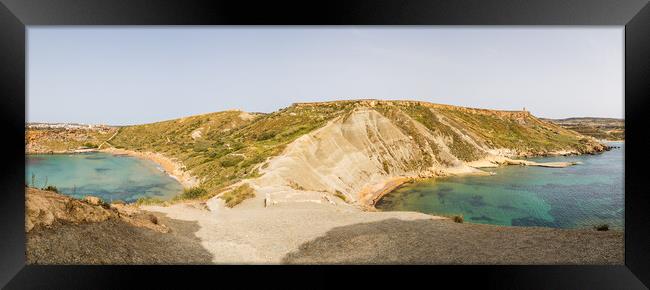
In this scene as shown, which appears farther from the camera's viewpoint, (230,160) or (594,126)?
(230,160)

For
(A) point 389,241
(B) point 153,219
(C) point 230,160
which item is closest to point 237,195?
(B) point 153,219

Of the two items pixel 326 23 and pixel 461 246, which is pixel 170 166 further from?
pixel 461 246

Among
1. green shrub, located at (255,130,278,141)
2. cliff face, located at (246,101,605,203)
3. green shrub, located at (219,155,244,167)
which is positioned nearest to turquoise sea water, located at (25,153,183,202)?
green shrub, located at (219,155,244,167)

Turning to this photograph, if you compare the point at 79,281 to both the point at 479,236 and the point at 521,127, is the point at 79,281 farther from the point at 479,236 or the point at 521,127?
the point at 521,127

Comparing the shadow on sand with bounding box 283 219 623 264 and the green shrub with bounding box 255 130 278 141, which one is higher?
the green shrub with bounding box 255 130 278 141

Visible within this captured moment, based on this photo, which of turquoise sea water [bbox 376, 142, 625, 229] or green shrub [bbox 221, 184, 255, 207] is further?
turquoise sea water [bbox 376, 142, 625, 229]

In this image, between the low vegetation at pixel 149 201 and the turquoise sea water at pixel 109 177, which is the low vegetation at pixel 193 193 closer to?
the turquoise sea water at pixel 109 177

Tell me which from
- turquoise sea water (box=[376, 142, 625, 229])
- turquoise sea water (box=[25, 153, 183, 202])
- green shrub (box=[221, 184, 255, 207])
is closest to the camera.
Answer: green shrub (box=[221, 184, 255, 207])

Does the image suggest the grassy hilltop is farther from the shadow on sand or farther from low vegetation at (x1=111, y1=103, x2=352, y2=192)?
the shadow on sand
